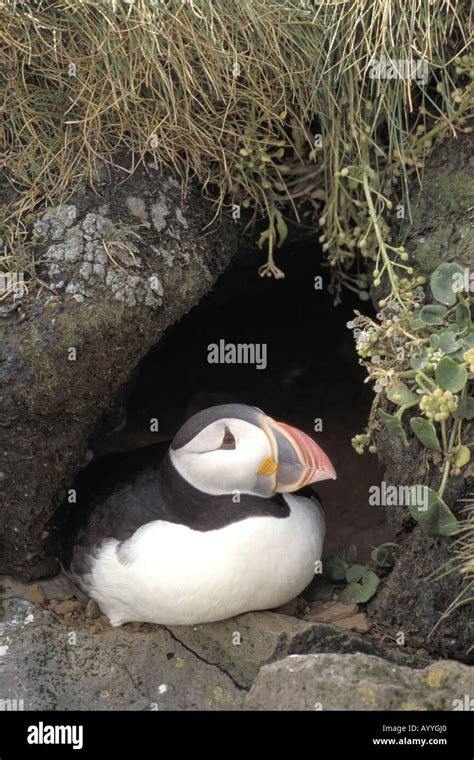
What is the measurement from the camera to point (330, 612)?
12.1ft

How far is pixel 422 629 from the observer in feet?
11.3

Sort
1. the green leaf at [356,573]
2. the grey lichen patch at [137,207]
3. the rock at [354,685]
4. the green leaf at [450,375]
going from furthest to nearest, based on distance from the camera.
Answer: the green leaf at [356,573]
the grey lichen patch at [137,207]
the green leaf at [450,375]
the rock at [354,685]

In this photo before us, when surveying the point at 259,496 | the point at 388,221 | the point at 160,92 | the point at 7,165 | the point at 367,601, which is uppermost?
the point at 160,92

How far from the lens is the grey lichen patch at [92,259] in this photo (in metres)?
3.49

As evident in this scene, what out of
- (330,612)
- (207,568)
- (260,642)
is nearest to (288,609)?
(330,612)

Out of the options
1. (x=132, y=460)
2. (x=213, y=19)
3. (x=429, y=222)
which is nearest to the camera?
(x=213, y=19)

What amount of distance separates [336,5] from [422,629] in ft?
6.98

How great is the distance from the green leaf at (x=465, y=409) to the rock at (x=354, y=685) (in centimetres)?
76

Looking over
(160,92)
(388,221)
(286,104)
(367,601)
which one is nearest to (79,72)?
(160,92)

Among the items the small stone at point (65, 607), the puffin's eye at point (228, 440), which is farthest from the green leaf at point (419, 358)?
the small stone at point (65, 607)

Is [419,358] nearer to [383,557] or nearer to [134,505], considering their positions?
[383,557]

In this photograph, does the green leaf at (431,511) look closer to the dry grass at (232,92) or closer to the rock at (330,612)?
the rock at (330,612)

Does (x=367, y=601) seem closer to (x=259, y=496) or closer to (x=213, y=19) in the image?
(x=259, y=496)

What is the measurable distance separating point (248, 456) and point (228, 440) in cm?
9
